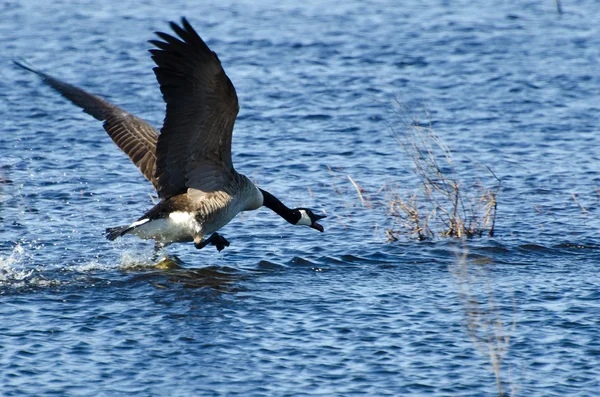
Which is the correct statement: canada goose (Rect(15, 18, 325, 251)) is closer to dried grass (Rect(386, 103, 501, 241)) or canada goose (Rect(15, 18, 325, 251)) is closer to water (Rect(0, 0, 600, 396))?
water (Rect(0, 0, 600, 396))

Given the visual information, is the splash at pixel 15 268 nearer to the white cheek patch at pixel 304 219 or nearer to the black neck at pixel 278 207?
the black neck at pixel 278 207

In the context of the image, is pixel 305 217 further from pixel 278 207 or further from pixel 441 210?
pixel 441 210

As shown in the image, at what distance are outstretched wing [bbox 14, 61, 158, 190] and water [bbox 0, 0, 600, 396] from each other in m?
0.79

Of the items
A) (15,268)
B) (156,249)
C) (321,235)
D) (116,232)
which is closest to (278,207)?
(321,235)

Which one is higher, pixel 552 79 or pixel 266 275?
pixel 552 79

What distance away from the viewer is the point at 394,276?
8141 millimetres

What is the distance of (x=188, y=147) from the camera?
25.9 ft

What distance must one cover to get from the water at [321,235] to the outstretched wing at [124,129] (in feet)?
2.59

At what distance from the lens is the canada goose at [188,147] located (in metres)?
7.17

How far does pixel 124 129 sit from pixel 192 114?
193cm

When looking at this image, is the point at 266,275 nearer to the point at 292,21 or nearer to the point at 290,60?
the point at 290,60

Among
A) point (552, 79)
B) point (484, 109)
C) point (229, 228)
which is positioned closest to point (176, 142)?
point (229, 228)

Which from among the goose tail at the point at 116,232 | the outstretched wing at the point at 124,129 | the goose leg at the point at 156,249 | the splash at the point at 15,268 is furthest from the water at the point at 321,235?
the outstretched wing at the point at 124,129

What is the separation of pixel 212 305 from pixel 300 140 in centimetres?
515
